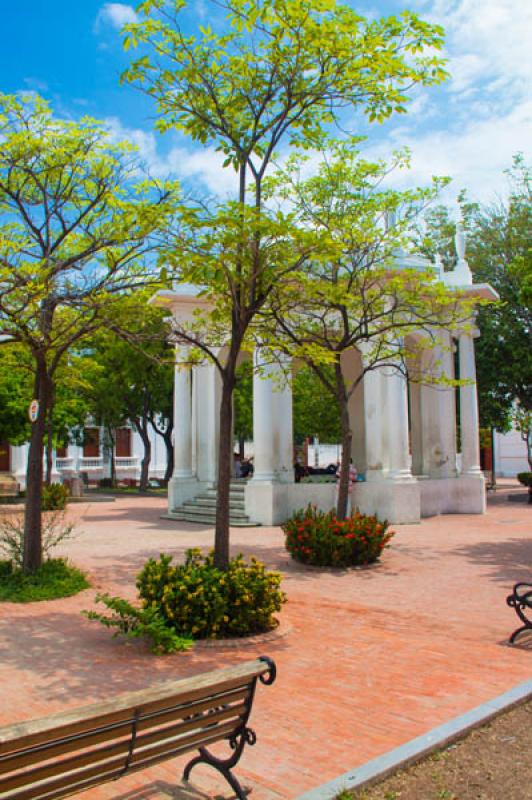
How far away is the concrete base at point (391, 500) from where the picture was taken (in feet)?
63.0

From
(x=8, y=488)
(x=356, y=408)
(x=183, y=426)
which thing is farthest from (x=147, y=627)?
(x=8, y=488)

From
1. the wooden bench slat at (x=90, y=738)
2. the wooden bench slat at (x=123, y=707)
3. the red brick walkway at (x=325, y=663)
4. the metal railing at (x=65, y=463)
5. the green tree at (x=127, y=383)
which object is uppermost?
the green tree at (x=127, y=383)

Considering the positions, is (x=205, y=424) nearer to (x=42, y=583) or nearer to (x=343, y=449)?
(x=343, y=449)

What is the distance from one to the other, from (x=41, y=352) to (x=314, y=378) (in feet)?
106

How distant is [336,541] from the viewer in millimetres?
12414

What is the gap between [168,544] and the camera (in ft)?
A: 50.6

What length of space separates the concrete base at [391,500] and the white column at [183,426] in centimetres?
578

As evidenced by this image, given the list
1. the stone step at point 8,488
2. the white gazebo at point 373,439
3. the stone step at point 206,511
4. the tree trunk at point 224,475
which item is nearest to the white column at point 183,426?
the white gazebo at point 373,439

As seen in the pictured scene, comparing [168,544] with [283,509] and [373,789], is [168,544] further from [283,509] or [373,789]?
[373,789]

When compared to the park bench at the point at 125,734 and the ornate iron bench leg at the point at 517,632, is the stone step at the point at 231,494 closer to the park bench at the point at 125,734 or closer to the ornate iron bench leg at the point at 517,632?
the ornate iron bench leg at the point at 517,632

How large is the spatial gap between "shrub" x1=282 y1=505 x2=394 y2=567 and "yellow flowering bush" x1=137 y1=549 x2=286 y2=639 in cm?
439

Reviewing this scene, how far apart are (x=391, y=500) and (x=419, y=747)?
1458cm

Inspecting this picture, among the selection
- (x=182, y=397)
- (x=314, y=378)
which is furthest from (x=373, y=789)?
(x=314, y=378)

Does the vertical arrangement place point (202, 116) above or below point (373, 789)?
above
